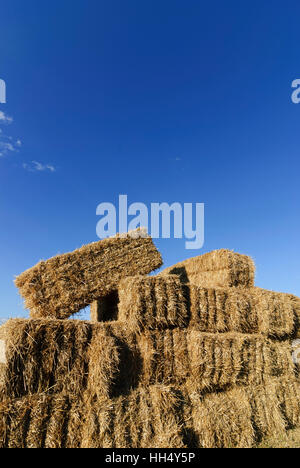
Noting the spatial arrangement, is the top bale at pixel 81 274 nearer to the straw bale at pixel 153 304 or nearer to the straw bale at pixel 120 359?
the straw bale at pixel 153 304

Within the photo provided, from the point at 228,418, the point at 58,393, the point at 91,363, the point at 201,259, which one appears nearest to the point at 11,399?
the point at 58,393

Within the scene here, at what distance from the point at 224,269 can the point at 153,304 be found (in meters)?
3.03

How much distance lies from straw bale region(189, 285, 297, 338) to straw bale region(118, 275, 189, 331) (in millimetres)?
395

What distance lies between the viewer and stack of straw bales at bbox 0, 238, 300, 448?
158 inches

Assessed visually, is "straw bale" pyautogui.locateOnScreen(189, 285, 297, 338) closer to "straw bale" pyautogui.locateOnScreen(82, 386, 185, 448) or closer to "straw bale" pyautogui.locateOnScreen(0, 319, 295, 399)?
"straw bale" pyautogui.locateOnScreen(0, 319, 295, 399)

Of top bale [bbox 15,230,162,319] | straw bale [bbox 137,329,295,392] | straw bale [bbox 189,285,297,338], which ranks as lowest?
straw bale [bbox 137,329,295,392]

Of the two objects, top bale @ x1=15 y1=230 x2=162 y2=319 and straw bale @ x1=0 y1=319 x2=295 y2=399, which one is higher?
top bale @ x1=15 y1=230 x2=162 y2=319

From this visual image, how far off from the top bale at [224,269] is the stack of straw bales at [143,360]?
0.20ft

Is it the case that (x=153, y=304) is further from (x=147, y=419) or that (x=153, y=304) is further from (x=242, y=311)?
(x=242, y=311)

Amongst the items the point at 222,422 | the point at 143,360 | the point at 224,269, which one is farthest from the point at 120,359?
the point at 224,269

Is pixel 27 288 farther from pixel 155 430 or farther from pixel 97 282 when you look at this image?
pixel 155 430

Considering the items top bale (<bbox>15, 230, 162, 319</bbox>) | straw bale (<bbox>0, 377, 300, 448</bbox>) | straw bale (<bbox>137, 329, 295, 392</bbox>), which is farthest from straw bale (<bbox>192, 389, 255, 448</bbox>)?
top bale (<bbox>15, 230, 162, 319</bbox>)

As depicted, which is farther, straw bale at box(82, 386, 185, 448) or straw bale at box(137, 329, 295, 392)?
straw bale at box(137, 329, 295, 392)
